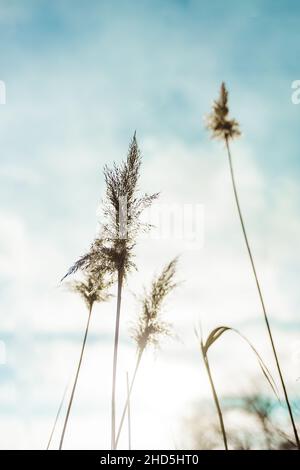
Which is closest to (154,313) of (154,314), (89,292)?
(154,314)

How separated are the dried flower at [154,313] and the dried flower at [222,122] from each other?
1805mm

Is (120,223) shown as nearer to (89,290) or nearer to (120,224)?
(120,224)

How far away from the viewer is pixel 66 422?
5.72 m

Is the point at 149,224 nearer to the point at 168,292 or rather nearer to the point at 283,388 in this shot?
the point at 168,292

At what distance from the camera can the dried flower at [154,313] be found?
466cm

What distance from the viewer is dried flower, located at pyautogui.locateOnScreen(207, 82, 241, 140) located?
3891 mm

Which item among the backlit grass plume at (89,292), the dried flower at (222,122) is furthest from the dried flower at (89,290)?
the dried flower at (222,122)

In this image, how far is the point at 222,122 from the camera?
3924 mm

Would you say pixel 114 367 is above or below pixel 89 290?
below

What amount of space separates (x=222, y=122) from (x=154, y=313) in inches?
109

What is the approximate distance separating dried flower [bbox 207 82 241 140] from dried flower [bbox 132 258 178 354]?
1.81 metres
